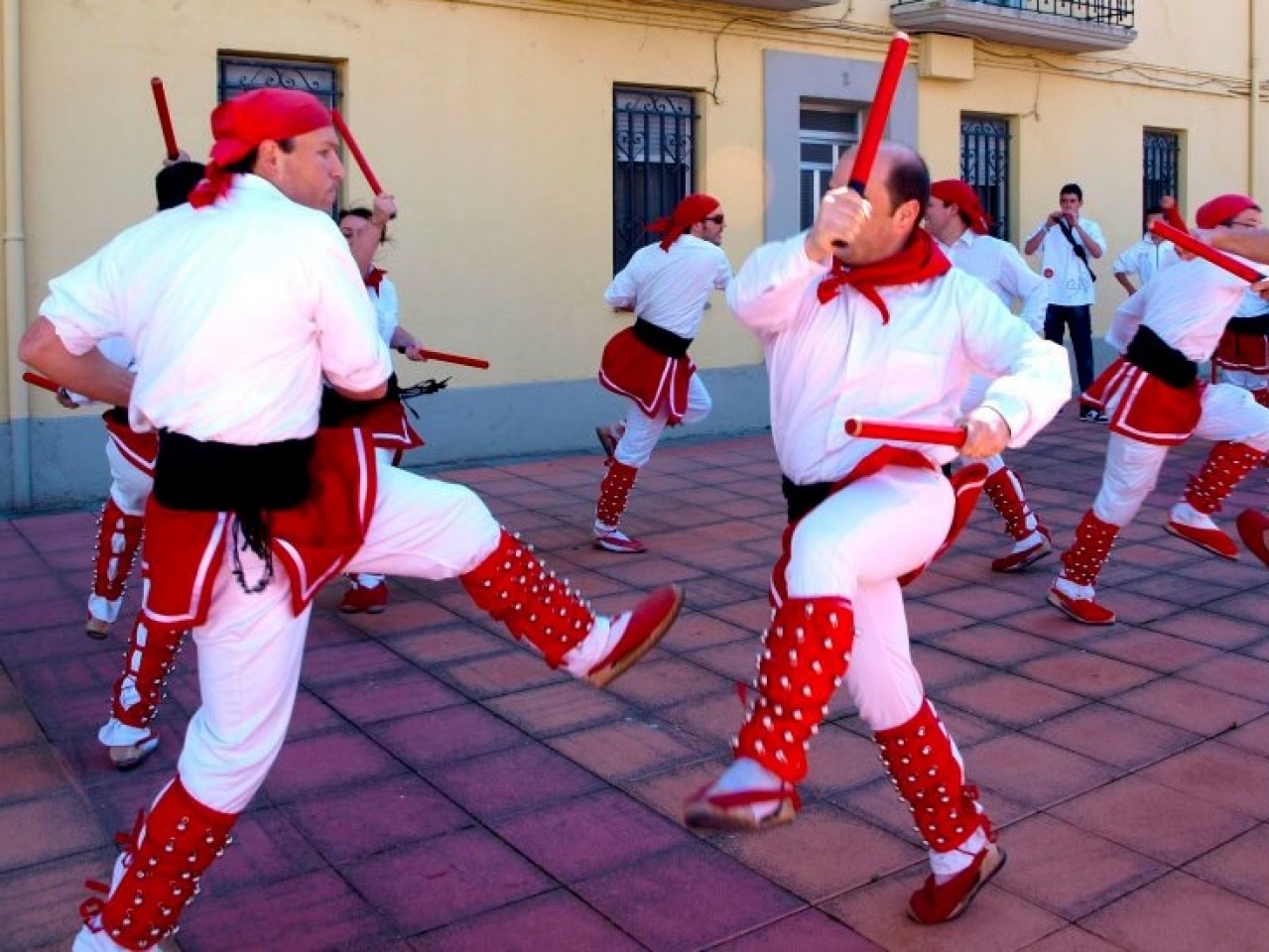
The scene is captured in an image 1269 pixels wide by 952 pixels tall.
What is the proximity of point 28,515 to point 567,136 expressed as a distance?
467 cm

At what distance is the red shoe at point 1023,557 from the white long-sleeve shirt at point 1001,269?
1271mm

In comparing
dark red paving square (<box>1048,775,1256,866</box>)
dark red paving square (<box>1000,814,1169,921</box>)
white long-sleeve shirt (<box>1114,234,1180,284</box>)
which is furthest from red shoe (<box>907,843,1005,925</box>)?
white long-sleeve shirt (<box>1114,234,1180,284</box>)

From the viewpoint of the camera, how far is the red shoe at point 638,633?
312 cm

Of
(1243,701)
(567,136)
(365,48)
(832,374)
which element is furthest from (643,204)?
(832,374)

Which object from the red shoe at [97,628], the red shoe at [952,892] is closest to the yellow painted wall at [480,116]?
the red shoe at [97,628]

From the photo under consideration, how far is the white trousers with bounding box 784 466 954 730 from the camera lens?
2.59 m

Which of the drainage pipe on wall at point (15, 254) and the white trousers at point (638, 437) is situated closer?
the white trousers at point (638, 437)

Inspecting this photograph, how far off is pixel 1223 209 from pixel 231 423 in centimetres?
395

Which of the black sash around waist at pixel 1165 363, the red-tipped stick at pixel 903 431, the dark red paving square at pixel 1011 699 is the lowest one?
the dark red paving square at pixel 1011 699

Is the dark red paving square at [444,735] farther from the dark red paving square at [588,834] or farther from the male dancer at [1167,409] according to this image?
the male dancer at [1167,409]

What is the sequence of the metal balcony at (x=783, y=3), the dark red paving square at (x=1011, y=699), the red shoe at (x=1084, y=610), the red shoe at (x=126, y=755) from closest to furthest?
the red shoe at (x=126, y=755)
the dark red paving square at (x=1011, y=699)
the red shoe at (x=1084, y=610)
the metal balcony at (x=783, y=3)

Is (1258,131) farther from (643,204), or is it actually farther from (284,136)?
(284,136)

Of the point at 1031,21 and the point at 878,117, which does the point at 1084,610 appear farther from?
the point at 1031,21

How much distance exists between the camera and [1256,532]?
515 cm
